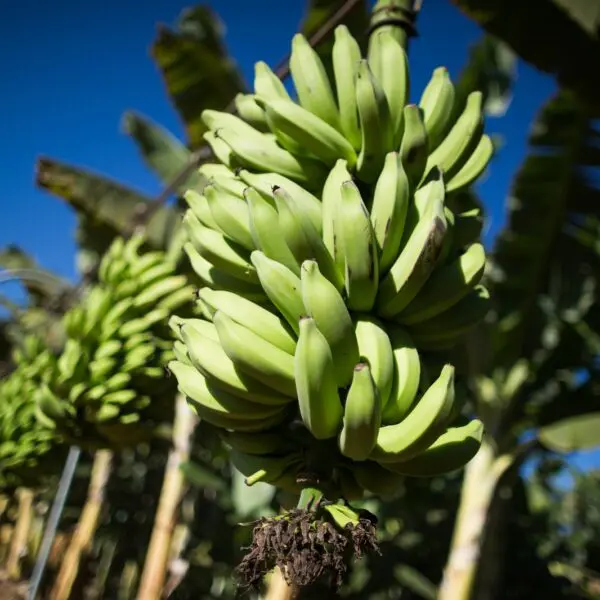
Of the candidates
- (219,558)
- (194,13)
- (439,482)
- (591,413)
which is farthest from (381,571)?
(194,13)

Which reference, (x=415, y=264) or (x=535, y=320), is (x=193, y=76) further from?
(x=415, y=264)

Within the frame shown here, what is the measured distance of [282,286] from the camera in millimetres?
861

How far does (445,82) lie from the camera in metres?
1.15

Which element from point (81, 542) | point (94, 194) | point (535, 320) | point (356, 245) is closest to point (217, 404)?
point (356, 245)

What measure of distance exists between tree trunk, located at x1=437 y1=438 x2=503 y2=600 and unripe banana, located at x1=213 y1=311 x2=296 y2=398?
2.42m

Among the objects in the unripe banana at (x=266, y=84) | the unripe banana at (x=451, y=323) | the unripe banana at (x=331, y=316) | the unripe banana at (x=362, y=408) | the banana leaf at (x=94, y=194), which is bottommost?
the unripe banana at (x=362, y=408)

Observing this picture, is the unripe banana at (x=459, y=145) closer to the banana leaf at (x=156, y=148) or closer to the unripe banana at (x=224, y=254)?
the unripe banana at (x=224, y=254)

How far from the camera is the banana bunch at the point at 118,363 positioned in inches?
56.6

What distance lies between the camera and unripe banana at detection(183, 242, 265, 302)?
999 millimetres

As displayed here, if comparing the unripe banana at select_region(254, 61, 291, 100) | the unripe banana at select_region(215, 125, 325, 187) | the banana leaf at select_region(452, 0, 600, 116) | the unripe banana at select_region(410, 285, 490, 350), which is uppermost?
the banana leaf at select_region(452, 0, 600, 116)

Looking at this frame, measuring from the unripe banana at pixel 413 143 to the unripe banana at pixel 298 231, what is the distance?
24 centimetres

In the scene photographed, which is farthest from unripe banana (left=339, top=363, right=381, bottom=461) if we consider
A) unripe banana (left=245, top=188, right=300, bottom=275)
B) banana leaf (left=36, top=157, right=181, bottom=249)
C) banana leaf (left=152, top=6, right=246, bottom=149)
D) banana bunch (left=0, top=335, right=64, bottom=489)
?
banana leaf (left=152, top=6, right=246, bottom=149)

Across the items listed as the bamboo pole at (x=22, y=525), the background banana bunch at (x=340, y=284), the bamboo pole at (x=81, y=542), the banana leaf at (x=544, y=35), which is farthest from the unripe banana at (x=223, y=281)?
the bamboo pole at (x=22, y=525)

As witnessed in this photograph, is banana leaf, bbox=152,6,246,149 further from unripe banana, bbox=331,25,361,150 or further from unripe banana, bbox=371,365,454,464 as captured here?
unripe banana, bbox=371,365,454,464
